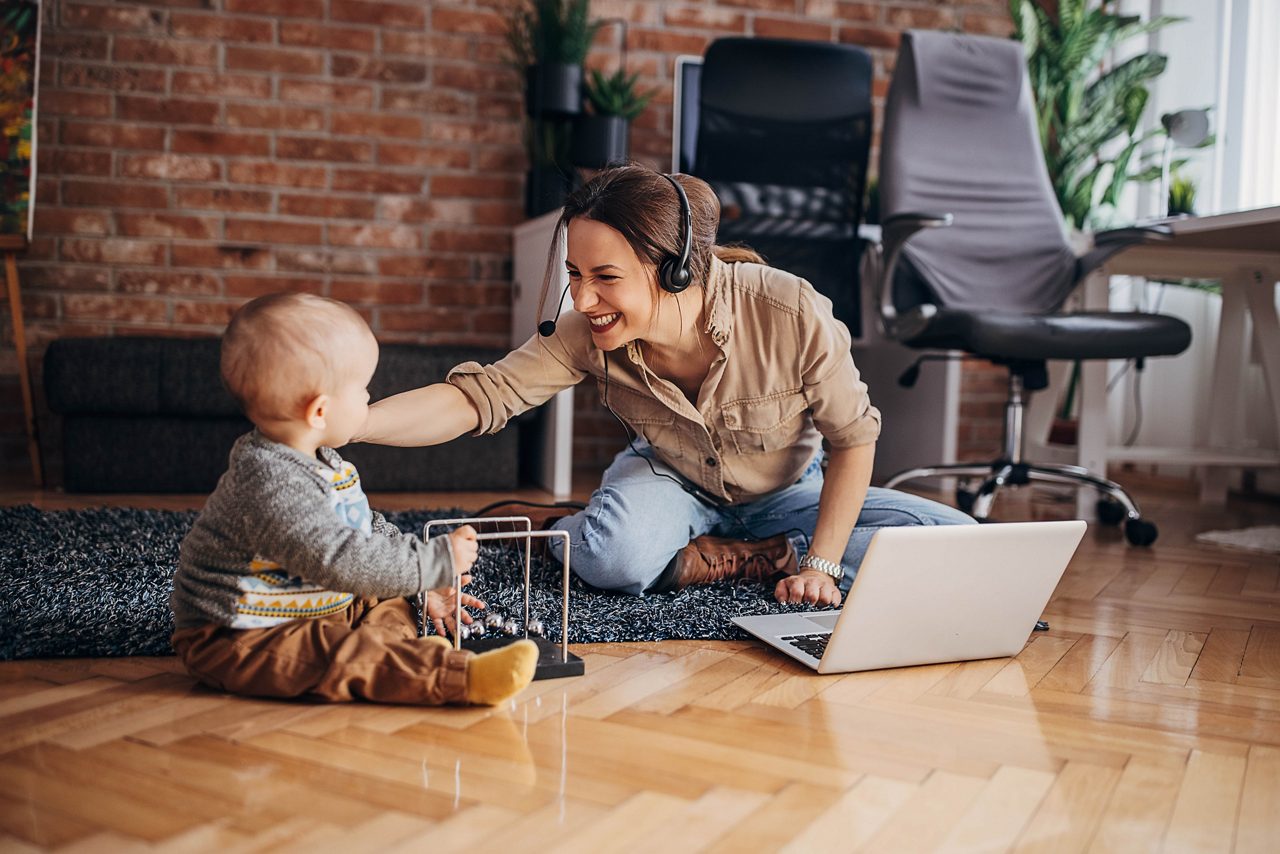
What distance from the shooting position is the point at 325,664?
112 cm

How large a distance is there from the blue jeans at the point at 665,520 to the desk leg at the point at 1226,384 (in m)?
1.71

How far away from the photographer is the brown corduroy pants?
1104 mm

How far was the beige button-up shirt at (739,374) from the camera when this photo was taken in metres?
1.54

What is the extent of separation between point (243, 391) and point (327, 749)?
1.12 ft

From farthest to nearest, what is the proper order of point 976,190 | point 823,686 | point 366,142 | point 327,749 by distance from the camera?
point 366,142
point 976,190
point 823,686
point 327,749

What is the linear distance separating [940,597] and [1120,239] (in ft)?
5.09

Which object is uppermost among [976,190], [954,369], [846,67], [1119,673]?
[846,67]

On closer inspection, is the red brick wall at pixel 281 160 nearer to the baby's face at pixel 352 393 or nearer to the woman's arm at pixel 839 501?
the woman's arm at pixel 839 501

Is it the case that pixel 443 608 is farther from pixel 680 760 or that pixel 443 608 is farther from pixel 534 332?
pixel 534 332

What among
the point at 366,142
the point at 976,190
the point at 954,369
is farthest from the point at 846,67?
the point at 366,142

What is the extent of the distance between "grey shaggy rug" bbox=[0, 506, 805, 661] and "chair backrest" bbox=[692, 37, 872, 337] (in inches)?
46.7

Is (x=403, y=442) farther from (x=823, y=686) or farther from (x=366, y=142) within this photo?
(x=366, y=142)

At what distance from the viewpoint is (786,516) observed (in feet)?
5.74

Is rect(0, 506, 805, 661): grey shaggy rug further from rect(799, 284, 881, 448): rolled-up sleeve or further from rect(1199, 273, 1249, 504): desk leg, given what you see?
rect(1199, 273, 1249, 504): desk leg
